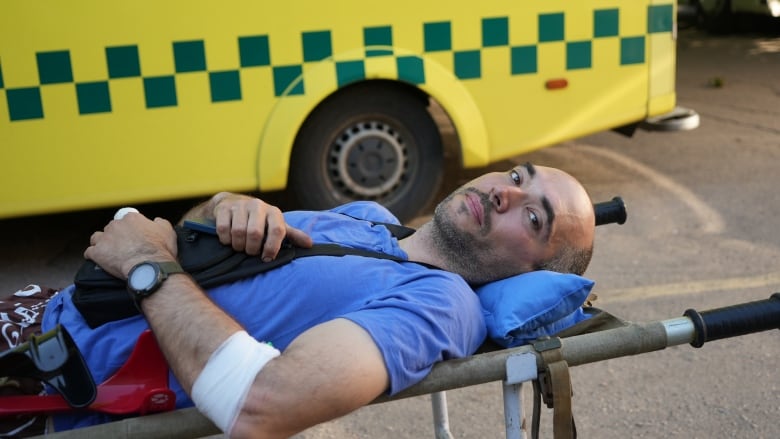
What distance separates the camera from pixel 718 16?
12.1 meters

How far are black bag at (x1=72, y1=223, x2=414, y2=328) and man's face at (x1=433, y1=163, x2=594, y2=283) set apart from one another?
0.82 feet

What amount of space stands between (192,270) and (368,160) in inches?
105

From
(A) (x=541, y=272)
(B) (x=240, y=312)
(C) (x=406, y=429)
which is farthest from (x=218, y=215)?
(C) (x=406, y=429)

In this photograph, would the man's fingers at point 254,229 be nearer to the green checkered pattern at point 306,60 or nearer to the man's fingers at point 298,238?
the man's fingers at point 298,238

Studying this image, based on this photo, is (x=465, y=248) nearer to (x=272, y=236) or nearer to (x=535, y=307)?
(x=535, y=307)

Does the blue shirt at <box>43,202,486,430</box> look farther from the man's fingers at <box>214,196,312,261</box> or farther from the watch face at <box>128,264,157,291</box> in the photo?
the watch face at <box>128,264,157,291</box>

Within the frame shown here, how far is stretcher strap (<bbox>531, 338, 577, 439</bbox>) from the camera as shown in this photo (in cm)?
190

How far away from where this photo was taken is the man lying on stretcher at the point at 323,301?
175 cm

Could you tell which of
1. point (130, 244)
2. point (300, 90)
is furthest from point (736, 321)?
point (300, 90)

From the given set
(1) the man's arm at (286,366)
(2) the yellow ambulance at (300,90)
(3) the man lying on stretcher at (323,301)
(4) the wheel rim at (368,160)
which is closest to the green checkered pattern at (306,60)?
(2) the yellow ambulance at (300,90)

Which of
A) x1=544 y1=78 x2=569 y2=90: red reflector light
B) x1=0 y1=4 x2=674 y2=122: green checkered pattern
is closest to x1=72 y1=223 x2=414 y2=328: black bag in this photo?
x1=0 y1=4 x2=674 y2=122: green checkered pattern

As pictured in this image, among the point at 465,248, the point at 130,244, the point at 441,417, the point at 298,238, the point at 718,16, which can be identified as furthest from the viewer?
the point at 718,16

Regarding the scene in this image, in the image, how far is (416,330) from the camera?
1917 mm

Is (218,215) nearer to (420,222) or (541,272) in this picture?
(541,272)
